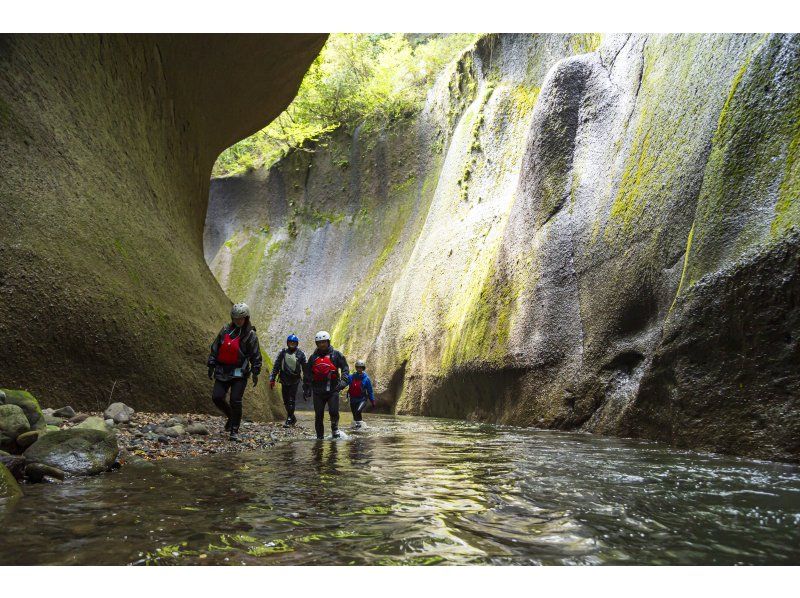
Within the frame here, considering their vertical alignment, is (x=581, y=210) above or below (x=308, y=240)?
below

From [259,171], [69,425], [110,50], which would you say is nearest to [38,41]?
[110,50]

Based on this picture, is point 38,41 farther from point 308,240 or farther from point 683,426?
point 308,240

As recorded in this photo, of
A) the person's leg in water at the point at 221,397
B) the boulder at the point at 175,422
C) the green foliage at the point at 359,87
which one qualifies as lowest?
the boulder at the point at 175,422

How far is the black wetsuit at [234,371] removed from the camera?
8305mm

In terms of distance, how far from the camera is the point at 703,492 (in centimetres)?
431

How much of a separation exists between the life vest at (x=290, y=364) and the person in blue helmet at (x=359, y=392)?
4.41 feet

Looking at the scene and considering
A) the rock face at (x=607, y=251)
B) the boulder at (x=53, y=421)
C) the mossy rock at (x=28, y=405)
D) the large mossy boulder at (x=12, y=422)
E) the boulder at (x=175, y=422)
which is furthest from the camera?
the boulder at (x=175, y=422)

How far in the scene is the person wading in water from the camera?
27.1ft

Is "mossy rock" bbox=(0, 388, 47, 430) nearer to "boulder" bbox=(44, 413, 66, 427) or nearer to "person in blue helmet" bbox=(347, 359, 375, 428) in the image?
"boulder" bbox=(44, 413, 66, 427)

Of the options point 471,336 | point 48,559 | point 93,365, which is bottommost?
point 48,559

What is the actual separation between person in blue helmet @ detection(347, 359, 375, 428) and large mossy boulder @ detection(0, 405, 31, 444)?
795 cm

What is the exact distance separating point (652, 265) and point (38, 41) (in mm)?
10263

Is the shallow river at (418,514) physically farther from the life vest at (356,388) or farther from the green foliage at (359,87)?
the green foliage at (359,87)

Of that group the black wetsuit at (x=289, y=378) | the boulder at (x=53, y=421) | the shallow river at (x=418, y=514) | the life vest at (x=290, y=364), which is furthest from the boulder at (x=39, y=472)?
the life vest at (x=290, y=364)
